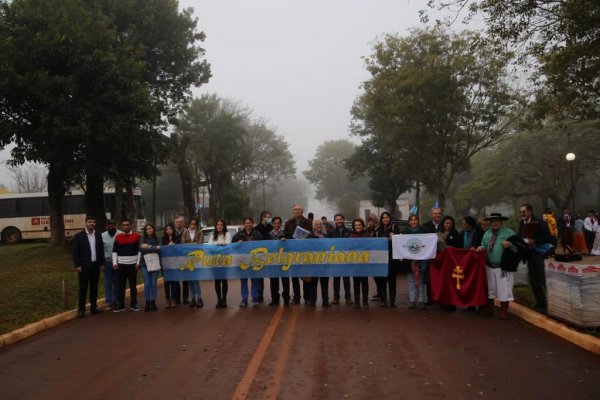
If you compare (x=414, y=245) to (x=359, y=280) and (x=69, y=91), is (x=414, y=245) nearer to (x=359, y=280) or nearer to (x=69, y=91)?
(x=359, y=280)

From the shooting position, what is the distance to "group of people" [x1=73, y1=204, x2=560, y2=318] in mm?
9672

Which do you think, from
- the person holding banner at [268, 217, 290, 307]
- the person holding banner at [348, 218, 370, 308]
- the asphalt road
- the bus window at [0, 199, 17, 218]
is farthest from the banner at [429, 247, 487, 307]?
the bus window at [0, 199, 17, 218]

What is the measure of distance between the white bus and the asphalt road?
29108 millimetres

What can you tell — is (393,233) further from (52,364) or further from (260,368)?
Result: (52,364)

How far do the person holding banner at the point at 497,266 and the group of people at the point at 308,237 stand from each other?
2 centimetres

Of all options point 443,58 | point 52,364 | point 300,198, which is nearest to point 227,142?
point 443,58

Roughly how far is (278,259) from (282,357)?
4.42m

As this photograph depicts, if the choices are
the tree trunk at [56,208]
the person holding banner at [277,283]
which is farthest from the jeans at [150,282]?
the tree trunk at [56,208]

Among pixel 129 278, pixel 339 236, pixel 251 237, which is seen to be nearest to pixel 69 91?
pixel 129 278

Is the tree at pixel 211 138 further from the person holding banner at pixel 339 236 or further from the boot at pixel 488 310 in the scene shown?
the boot at pixel 488 310

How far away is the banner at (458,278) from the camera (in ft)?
32.2

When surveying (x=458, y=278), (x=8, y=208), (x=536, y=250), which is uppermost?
(x=8, y=208)

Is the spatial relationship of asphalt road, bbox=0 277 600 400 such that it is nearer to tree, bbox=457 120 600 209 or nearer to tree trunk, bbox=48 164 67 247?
tree trunk, bbox=48 164 67 247

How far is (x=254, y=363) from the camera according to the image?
6.56 meters
